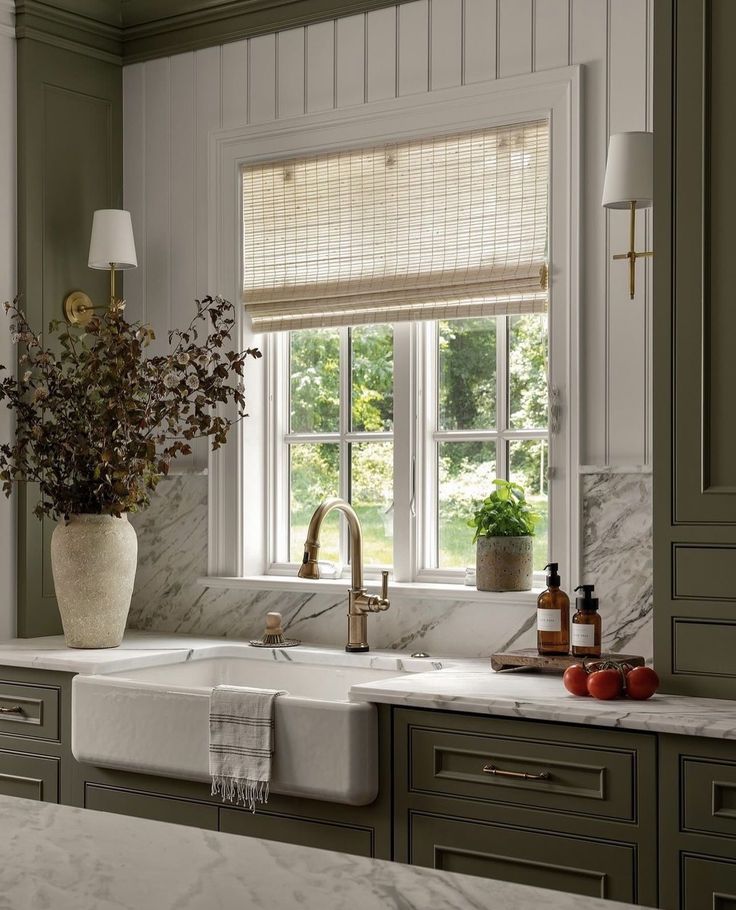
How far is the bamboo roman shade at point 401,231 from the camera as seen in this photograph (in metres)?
3.28

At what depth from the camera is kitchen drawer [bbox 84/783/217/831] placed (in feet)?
9.41

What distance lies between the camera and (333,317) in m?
3.63

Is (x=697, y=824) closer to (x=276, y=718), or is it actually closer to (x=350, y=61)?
(x=276, y=718)

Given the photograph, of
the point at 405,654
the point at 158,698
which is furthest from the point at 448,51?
the point at 158,698

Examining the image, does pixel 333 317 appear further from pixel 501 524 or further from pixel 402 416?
pixel 501 524

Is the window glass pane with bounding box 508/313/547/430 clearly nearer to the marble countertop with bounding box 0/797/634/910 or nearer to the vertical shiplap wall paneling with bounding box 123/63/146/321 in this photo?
the vertical shiplap wall paneling with bounding box 123/63/146/321

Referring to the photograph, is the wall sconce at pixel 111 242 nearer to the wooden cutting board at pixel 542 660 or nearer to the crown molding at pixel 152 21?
the crown molding at pixel 152 21

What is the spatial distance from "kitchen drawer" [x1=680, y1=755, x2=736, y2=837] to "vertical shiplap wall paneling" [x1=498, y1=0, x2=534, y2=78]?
1932 millimetres

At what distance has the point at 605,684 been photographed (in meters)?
2.48

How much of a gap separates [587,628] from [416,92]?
1646 millimetres

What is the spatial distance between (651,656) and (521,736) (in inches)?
27.2

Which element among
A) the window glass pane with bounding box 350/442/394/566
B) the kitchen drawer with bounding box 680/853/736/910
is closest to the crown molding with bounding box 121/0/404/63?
the window glass pane with bounding box 350/442/394/566

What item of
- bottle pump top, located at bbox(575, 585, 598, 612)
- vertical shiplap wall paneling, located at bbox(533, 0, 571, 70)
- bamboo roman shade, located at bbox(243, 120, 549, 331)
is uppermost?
vertical shiplap wall paneling, located at bbox(533, 0, 571, 70)

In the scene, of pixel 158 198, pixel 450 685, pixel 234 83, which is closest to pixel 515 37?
pixel 234 83
